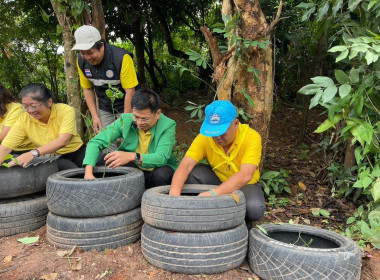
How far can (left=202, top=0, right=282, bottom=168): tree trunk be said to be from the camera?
393 cm

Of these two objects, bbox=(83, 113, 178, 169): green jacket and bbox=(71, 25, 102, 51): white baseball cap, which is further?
bbox=(71, 25, 102, 51): white baseball cap

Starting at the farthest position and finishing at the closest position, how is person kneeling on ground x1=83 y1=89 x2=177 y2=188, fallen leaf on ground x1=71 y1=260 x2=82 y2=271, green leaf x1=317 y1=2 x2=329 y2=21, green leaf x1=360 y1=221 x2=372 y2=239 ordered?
1. person kneeling on ground x1=83 y1=89 x2=177 y2=188
2. green leaf x1=360 y1=221 x2=372 y2=239
3. green leaf x1=317 y1=2 x2=329 y2=21
4. fallen leaf on ground x1=71 y1=260 x2=82 y2=271

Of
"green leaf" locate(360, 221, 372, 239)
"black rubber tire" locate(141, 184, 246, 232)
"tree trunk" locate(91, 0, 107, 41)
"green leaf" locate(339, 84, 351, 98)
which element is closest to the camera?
"black rubber tire" locate(141, 184, 246, 232)

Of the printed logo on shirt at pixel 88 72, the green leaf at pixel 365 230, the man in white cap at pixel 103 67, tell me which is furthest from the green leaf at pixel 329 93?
the printed logo on shirt at pixel 88 72

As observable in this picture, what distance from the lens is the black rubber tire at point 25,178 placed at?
11.7 feet

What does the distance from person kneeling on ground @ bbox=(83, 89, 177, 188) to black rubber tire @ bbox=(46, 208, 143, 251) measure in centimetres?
46

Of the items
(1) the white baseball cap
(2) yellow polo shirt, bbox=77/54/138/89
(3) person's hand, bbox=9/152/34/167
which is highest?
(1) the white baseball cap

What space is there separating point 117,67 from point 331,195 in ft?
9.92

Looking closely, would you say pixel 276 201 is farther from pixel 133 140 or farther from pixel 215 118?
pixel 133 140

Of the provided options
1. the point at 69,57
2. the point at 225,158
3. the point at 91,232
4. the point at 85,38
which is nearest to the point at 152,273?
the point at 91,232

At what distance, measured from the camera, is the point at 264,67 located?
13.3 ft

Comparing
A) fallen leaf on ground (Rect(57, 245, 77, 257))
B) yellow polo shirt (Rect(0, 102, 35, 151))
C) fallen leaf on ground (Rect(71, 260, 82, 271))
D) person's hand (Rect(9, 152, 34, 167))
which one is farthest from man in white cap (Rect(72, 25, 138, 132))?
fallen leaf on ground (Rect(71, 260, 82, 271))

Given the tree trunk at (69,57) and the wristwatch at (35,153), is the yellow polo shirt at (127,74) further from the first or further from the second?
the wristwatch at (35,153)

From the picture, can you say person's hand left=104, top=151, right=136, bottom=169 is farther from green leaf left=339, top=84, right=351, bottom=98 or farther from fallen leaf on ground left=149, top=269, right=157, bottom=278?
green leaf left=339, top=84, right=351, bottom=98
